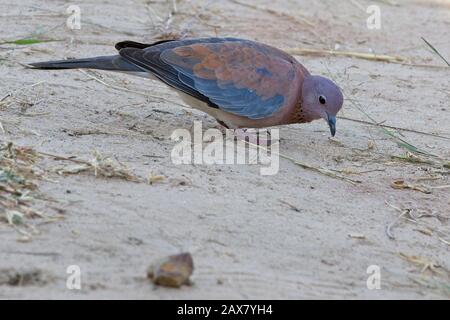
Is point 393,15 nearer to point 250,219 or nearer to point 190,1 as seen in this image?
point 190,1

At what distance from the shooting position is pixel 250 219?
14.5 feet

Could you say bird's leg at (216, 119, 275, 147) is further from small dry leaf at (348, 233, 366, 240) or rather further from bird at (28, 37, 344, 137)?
small dry leaf at (348, 233, 366, 240)

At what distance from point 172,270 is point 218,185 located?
1.19 metres

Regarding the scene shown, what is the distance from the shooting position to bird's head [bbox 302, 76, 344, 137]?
5750mm

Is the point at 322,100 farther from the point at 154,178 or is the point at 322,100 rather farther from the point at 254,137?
the point at 154,178

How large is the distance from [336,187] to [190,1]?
3497mm

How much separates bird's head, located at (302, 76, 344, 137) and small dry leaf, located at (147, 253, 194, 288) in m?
2.25

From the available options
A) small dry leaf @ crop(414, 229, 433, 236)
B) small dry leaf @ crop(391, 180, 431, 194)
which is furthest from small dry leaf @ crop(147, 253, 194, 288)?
small dry leaf @ crop(391, 180, 431, 194)

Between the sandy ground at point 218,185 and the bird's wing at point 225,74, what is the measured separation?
0.96 feet

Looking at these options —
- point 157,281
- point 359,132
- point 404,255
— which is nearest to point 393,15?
point 359,132

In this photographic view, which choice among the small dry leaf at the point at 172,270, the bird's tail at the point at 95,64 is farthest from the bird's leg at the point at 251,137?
the small dry leaf at the point at 172,270

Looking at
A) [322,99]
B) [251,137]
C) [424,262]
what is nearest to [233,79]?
[251,137]

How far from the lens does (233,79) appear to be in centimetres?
571

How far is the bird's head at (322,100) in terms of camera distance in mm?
5750
